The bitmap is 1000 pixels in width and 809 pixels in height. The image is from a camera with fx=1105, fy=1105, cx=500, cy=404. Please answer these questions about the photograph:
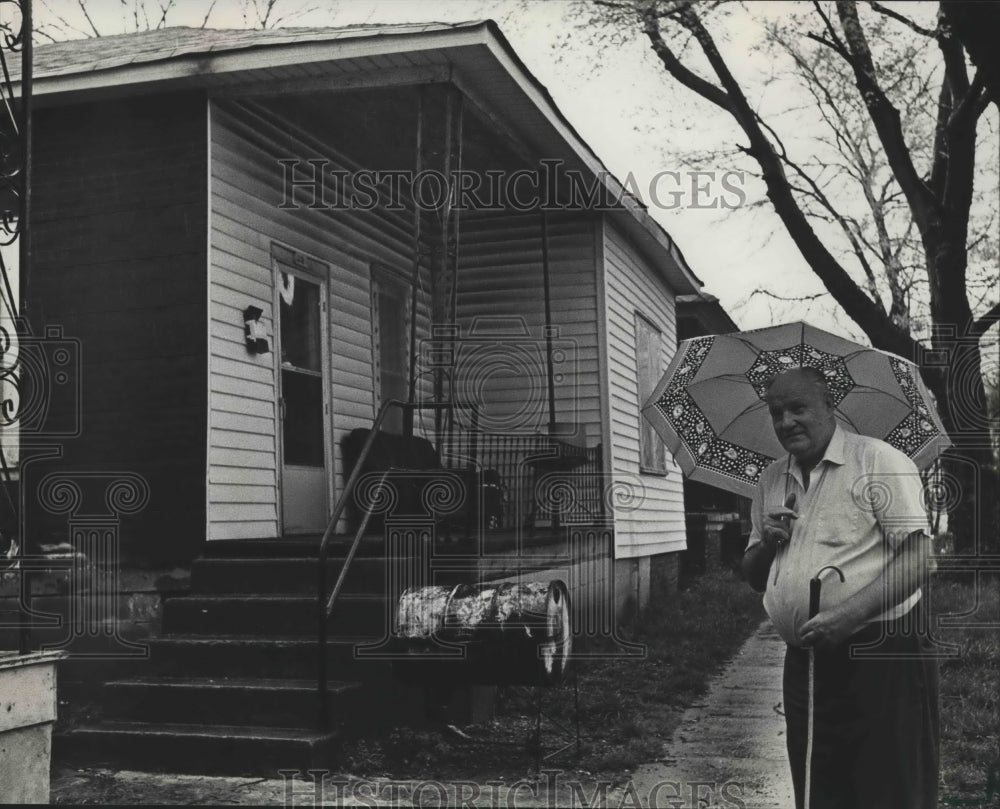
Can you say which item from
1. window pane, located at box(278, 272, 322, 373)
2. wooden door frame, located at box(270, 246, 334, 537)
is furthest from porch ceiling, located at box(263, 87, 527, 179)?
window pane, located at box(278, 272, 322, 373)

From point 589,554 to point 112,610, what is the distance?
4931mm

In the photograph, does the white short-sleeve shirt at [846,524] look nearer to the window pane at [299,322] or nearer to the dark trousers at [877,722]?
the dark trousers at [877,722]

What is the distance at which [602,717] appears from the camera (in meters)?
7.41

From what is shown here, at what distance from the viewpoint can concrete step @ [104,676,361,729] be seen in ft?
20.9

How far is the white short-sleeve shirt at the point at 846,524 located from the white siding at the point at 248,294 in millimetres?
5275

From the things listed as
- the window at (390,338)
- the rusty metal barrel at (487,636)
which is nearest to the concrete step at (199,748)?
the rusty metal barrel at (487,636)

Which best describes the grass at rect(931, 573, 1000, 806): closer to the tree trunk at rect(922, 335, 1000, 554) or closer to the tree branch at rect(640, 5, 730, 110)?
the tree trunk at rect(922, 335, 1000, 554)

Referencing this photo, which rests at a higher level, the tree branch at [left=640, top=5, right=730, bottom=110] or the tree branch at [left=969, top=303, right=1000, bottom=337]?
the tree branch at [left=640, top=5, right=730, bottom=110]

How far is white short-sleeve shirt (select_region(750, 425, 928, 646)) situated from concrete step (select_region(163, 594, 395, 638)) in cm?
399

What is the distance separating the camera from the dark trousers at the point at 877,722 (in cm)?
319

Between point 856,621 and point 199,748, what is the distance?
4233 mm

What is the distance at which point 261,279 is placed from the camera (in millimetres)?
8664

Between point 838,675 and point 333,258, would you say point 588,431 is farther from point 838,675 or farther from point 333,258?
point 838,675

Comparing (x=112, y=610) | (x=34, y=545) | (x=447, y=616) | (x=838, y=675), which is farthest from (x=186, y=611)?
(x=838, y=675)
